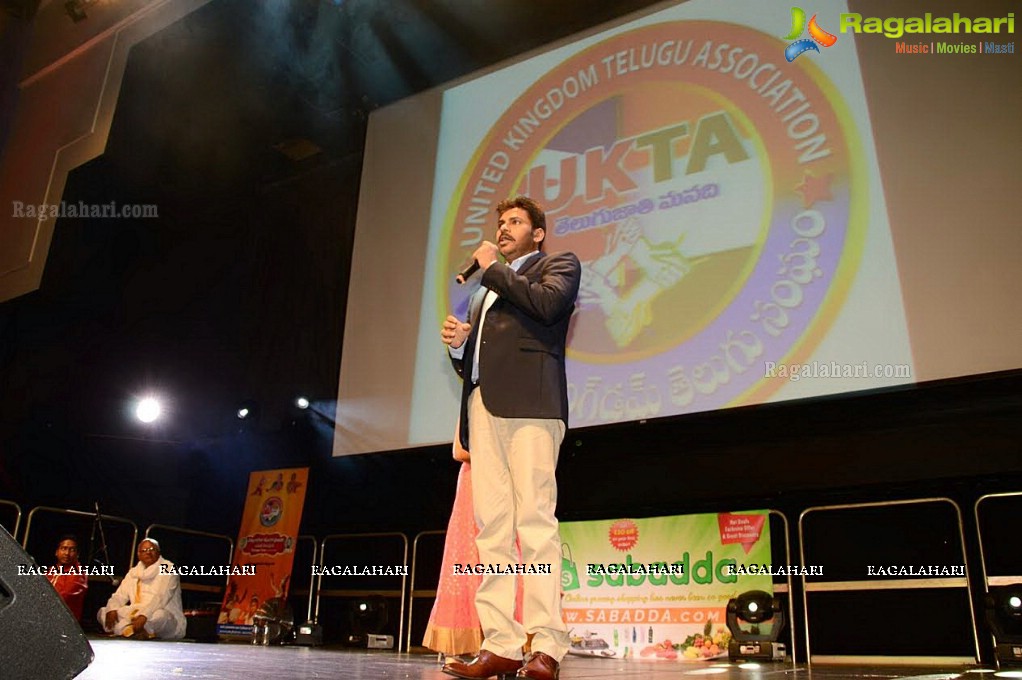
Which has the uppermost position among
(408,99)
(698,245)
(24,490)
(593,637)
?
(408,99)

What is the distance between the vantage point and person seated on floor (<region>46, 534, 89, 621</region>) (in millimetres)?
4711

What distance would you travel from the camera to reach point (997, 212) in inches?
→ 124

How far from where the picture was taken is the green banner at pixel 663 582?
376cm

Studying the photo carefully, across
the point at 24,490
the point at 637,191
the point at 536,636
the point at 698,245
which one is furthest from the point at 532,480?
the point at 24,490

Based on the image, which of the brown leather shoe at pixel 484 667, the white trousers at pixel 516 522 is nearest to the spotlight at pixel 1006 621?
the white trousers at pixel 516 522

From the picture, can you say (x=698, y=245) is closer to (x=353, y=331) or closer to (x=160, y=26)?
(x=353, y=331)

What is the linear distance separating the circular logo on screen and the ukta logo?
2210 mm

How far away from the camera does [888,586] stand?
11.8 feet

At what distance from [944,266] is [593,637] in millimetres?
2381

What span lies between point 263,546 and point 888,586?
13.2 feet

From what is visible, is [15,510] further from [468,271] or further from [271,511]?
[468,271]

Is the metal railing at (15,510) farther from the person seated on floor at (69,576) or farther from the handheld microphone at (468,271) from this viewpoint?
the handheld microphone at (468,271)

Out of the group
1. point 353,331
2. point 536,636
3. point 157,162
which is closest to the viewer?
point 536,636

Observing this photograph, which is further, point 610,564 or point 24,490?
point 24,490
